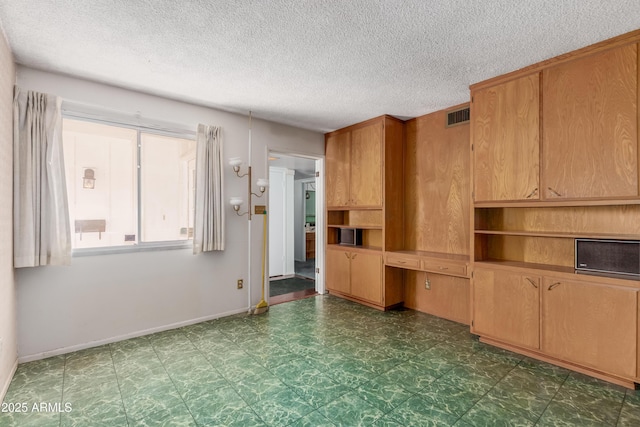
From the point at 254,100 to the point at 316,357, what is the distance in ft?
9.01

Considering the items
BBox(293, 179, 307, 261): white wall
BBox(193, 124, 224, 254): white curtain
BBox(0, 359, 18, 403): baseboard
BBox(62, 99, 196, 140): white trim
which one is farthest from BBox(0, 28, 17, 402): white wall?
BBox(293, 179, 307, 261): white wall

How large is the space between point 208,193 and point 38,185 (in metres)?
1.45

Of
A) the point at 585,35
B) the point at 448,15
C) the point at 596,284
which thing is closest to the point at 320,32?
the point at 448,15

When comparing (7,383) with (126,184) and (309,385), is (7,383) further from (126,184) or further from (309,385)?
(309,385)

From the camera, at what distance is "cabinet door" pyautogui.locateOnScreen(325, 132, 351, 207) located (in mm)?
4617

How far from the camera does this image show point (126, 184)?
3221 mm

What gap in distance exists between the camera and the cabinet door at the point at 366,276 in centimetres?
411

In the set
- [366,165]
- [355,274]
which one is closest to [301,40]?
[366,165]

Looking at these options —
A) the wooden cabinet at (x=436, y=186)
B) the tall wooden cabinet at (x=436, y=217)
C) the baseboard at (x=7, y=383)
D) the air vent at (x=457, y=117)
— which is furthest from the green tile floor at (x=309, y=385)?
the air vent at (x=457, y=117)

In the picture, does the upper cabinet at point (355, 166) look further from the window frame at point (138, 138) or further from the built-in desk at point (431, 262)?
the window frame at point (138, 138)

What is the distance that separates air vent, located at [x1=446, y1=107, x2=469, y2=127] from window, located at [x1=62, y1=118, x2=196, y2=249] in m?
3.08

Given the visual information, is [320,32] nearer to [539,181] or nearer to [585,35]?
[585,35]

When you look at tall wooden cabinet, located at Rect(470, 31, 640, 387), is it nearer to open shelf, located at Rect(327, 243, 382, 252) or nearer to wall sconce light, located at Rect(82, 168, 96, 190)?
open shelf, located at Rect(327, 243, 382, 252)

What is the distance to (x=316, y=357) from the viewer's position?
9.03 feet
